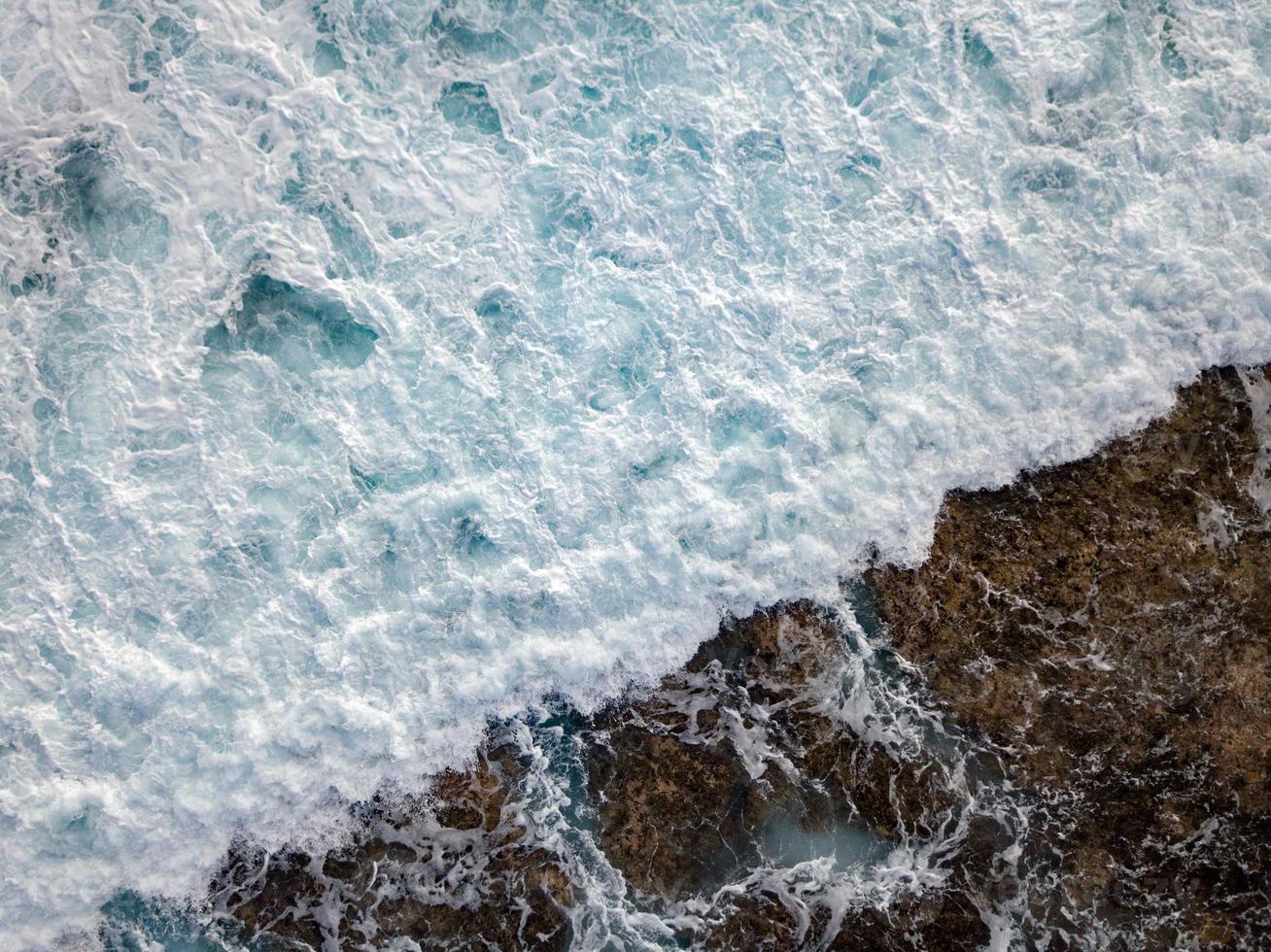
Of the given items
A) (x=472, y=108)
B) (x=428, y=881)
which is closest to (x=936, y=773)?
(x=428, y=881)

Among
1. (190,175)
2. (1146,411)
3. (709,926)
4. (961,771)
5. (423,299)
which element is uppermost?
(190,175)

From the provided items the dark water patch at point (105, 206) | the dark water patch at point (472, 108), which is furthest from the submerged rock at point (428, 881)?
the dark water patch at point (472, 108)

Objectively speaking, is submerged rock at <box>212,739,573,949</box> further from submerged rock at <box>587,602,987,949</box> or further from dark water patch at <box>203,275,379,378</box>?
dark water patch at <box>203,275,379,378</box>

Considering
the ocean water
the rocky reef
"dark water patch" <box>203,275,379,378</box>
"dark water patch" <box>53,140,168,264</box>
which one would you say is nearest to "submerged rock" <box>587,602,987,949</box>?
the rocky reef

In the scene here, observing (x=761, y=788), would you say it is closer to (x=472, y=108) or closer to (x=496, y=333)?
(x=496, y=333)

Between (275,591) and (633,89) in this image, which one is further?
(633,89)

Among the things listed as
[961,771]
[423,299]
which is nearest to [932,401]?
[961,771]

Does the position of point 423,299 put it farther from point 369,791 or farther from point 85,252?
point 369,791
